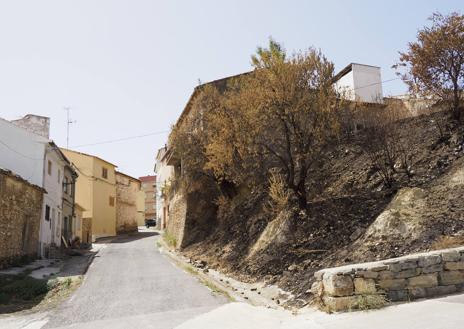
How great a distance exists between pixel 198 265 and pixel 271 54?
858 cm

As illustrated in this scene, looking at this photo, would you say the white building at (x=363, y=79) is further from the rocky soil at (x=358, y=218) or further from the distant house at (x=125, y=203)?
the distant house at (x=125, y=203)

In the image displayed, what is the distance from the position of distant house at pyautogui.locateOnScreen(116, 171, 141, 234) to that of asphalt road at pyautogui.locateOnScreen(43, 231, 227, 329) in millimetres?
27494

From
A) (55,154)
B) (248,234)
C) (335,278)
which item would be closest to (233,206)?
(248,234)

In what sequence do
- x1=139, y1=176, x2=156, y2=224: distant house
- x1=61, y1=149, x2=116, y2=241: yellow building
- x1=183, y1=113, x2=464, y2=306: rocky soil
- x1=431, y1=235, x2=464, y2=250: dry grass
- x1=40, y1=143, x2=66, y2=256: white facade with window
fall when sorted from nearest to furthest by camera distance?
x1=431, y1=235, x2=464, y2=250: dry grass, x1=183, y1=113, x2=464, y2=306: rocky soil, x1=40, y1=143, x2=66, y2=256: white facade with window, x1=61, y1=149, x2=116, y2=241: yellow building, x1=139, y1=176, x2=156, y2=224: distant house

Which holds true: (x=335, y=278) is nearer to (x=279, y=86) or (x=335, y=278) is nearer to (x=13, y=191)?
(x=279, y=86)

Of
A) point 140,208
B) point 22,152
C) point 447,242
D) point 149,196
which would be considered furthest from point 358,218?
point 149,196

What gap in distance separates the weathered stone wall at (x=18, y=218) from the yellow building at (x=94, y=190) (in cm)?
1702

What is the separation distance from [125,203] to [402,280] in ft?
134

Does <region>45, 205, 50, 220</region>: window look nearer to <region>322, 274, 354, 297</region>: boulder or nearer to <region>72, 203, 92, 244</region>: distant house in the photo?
<region>72, 203, 92, 244</region>: distant house

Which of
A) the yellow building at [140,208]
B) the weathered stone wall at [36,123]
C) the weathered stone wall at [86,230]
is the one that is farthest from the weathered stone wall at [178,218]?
the yellow building at [140,208]

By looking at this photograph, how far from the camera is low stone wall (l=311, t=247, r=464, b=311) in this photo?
23.1ft

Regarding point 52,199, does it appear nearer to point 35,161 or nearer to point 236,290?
point 35,161

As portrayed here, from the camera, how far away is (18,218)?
17172 millimetres

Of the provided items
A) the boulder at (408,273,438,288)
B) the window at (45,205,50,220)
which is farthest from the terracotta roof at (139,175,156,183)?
the boulder at (408,273,438,288)
